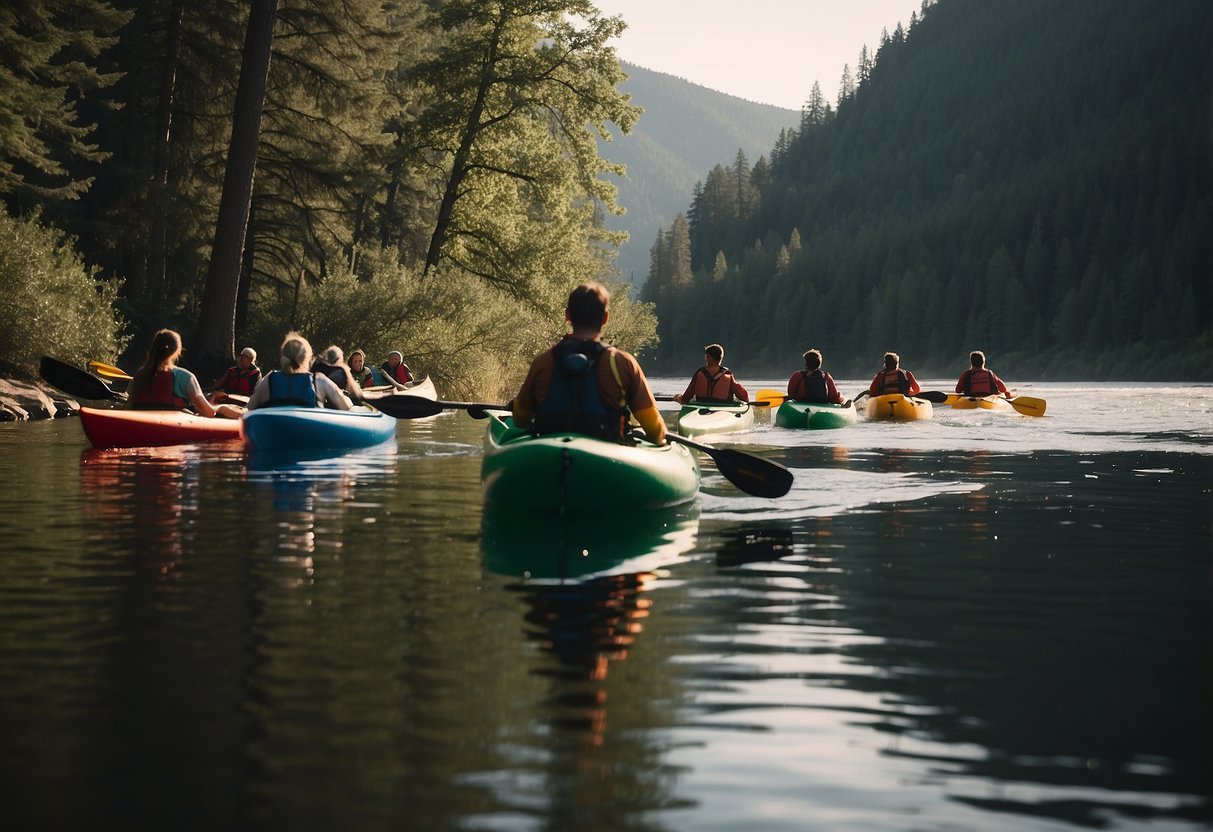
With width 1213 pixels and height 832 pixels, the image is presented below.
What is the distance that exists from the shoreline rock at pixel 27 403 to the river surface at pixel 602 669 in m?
13.9

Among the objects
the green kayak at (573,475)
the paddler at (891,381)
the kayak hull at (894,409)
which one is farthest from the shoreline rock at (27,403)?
the green kayak at (573,475)

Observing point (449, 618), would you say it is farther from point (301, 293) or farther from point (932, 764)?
point (301, 293)

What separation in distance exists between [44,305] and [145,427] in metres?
9.82

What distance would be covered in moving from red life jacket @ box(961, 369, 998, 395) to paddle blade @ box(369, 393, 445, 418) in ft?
56.6

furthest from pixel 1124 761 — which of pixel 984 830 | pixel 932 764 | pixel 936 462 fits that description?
pixel 936 462

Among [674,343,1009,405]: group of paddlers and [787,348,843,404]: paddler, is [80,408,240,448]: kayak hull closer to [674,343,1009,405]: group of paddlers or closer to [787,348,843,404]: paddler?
[674,343,1009,405]: group of paddlers

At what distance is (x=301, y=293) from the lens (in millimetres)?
32062

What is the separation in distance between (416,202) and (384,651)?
128 ft

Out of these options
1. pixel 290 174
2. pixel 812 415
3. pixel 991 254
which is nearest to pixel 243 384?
pixel 812 415

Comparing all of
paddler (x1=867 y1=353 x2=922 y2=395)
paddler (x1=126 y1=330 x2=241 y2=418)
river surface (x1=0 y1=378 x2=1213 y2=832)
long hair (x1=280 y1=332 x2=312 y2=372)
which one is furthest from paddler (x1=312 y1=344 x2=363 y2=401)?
paddler (x1=867 y1=353 x2=922 y2=395)

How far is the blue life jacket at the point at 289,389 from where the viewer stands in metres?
16.5

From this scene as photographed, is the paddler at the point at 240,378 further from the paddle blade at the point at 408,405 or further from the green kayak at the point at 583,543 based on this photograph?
the green kayak at the point at 583,543

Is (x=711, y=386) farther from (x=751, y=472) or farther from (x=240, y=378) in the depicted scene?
(x=751, y=472)

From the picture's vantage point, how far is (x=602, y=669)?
17.4 feet
